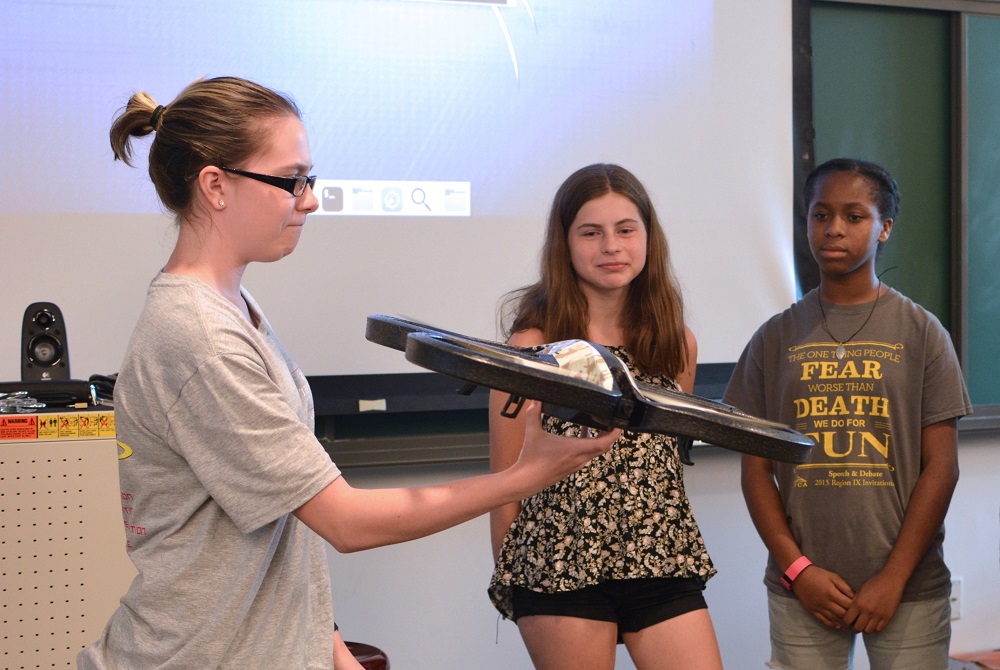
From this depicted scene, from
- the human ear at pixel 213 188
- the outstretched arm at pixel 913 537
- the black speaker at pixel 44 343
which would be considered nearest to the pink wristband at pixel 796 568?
the outstretched arm at pixel 913 537

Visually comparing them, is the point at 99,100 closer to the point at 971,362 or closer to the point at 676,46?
the point at 676,46

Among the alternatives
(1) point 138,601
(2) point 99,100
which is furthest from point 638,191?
(2) point 99,100

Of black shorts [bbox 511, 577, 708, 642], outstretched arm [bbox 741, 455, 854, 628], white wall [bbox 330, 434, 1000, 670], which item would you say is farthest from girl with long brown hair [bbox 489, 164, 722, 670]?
white wall [bbox 330, 434, 1000, 670]

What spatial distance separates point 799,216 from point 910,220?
0.45 metres

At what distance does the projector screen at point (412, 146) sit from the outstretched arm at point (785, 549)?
876mm

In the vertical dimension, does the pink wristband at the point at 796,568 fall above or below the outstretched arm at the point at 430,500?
below

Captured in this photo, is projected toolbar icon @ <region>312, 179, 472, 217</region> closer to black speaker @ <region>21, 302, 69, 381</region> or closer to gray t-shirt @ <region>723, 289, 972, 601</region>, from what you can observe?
black speaker @ <region>21, 302, 69, 381</region>

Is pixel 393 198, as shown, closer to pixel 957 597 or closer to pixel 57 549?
pixel 57 549

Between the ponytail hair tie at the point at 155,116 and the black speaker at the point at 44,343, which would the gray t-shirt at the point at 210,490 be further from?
the black speaker at the point at 44,343

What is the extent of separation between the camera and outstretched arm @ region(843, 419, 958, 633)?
206 cm

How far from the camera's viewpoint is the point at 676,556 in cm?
183

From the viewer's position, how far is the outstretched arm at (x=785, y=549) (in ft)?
6.86

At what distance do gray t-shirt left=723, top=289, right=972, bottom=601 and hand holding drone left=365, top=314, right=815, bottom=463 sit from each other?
1.25 metres

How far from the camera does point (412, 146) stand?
2799mm
